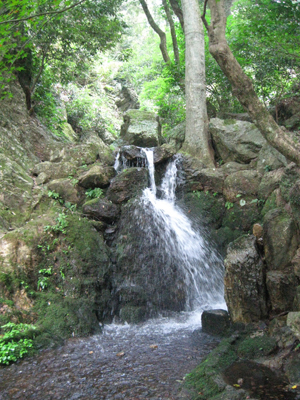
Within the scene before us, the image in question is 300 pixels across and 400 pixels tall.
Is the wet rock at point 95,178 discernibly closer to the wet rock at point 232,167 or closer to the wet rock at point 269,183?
the wet rock at point 232,167

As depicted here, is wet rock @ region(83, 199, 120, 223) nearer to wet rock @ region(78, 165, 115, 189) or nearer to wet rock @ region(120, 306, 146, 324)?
wet rock @ region(78, 165, 115, 189)

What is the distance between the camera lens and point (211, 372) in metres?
3.51

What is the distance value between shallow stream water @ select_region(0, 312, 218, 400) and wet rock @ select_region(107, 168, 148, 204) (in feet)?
10.9

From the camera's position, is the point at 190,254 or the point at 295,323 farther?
the point at 190,254

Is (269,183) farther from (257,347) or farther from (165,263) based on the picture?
(257,347)

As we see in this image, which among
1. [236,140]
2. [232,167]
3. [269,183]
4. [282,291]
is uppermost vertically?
[236,140]

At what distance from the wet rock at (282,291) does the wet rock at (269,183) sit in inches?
105

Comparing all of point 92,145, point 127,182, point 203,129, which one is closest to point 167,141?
point 203,129

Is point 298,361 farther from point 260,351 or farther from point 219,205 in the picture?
point 219,205

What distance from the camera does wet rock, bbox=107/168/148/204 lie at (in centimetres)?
776

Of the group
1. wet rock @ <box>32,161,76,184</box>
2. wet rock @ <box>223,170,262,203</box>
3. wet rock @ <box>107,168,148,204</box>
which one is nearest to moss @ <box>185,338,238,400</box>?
wet rock @ <box>223,170,262,203</box>

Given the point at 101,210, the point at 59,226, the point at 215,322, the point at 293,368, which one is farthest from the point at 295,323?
the point at 101,210

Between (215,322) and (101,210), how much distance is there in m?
3.58

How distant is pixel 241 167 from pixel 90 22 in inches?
278
